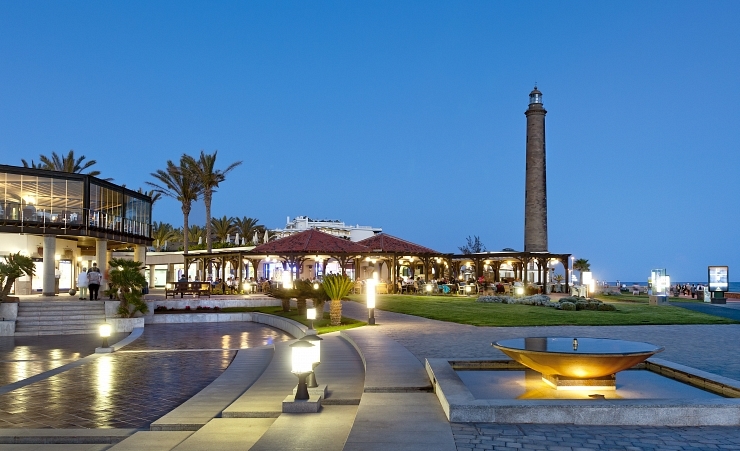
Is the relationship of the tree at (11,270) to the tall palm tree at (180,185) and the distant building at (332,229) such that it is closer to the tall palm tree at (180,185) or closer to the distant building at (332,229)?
the tall palm tree at (180,185)

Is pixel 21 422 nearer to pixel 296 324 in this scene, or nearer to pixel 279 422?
pixel 279 422

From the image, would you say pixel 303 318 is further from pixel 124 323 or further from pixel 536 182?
pixel 536 182

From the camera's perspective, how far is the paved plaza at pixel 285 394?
4895 mm

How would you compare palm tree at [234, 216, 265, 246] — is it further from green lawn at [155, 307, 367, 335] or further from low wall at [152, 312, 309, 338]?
low wall at [152, 312, 309, 338]

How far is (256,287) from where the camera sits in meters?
32.6

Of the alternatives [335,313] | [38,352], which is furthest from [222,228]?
[38,352]

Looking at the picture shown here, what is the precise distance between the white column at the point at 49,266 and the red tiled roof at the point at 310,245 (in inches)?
368

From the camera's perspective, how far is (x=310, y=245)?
3128cm

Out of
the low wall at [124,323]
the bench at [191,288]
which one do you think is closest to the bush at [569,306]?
the low wall at [124,323]

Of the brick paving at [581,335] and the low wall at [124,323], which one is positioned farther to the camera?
the low wall at [124,323]

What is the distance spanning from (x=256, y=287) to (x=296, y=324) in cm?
1699

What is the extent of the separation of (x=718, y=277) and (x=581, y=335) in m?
24.8

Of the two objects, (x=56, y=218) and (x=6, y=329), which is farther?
(x=56, y=218)

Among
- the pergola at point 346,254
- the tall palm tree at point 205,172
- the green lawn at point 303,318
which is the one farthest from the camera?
the tall palm tree at point 205,172
